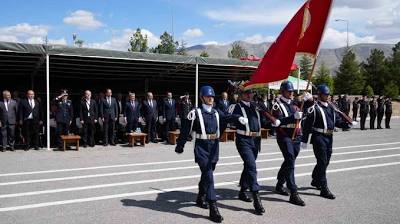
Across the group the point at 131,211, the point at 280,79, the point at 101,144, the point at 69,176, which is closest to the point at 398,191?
the point at 280,79

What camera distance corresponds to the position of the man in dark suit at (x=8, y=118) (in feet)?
43.3

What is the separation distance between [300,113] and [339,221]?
183 centimetres

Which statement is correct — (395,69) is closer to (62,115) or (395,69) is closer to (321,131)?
(62,115)

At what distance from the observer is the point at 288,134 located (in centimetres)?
736

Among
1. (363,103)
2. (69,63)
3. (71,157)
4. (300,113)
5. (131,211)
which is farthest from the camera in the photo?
(363,103)

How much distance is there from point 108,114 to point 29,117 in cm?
258

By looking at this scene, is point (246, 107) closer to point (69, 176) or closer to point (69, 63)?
point (69, 176)

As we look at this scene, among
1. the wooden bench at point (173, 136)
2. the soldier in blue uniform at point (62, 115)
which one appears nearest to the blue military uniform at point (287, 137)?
the wooden bench at point (173, 136)

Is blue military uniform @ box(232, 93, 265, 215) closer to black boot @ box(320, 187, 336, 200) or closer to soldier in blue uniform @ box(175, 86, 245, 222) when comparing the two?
soldier in blue uniform @ box(175, 86, 245, 222)

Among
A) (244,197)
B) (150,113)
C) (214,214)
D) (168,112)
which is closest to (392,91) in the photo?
(168,112)

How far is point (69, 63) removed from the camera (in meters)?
16.4

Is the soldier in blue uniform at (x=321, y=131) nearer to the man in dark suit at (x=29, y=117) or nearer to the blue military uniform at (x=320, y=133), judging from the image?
the blue military uniform at (x=320, y=133)

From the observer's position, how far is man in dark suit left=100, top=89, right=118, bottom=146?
48.4 ft

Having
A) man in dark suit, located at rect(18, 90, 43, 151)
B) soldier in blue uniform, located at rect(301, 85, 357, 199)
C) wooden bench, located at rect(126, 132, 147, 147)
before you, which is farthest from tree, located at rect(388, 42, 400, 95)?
soldier in blue uniform, located at rect(301, 85, 357, 199)
